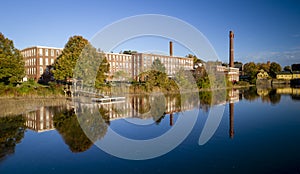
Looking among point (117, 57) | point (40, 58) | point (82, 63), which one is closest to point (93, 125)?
point (82, 63)

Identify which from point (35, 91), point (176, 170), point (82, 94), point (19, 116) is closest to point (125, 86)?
point (82, 94)

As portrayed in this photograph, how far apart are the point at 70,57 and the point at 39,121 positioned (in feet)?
46.4

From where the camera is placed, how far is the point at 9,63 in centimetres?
2527

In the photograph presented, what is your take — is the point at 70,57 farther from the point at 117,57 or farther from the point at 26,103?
the point at 117,57

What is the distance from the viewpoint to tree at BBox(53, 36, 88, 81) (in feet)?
88.8

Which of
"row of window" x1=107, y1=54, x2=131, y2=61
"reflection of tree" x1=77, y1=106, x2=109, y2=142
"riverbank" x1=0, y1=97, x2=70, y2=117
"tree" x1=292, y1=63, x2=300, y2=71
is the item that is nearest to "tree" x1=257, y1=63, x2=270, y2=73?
"tree" x1=292, y1=63, x2=300, y2=71

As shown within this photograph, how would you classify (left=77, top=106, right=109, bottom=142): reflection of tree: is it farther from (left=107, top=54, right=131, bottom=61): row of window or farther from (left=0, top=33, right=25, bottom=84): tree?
(left=107, top=54, right=131, bottom=61): row of window

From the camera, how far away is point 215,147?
9258mm

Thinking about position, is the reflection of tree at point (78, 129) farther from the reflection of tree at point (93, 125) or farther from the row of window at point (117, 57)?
the row of window at point (117, 57)

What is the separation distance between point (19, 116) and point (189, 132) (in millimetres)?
11514

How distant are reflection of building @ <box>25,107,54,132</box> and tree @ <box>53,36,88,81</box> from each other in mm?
10926

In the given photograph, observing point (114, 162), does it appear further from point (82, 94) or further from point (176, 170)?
point (82, 94)

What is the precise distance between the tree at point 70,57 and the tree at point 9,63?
407 centimetres

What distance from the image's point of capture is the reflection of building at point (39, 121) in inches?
501
